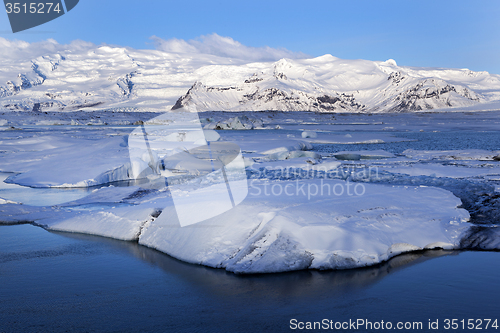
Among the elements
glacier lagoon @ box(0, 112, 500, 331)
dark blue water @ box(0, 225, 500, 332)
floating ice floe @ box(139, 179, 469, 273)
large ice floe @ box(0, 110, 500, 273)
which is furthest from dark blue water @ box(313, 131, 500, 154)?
dark blue water @ box(0, 225, 500, 332)

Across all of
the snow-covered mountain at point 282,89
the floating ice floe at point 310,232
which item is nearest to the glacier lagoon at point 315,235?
the floating ice floe at point 310,232

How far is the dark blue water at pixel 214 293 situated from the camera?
114 inches

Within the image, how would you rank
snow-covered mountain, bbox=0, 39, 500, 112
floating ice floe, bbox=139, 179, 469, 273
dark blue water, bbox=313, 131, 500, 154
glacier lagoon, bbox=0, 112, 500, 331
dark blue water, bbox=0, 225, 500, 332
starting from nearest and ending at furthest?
dark blue water, bbox=0, 225, 500, 332, glacier lagoon, bbox=0, 112, 500, 331, floating ice floe, bbox=139, 179, 469, 273, dark blue water, bbox=313, 131, 500, 154, snow-covered mountain, bbox=0, 39, 500, 112

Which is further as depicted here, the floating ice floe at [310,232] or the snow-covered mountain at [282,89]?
the snow-covered mountain at [282,89]

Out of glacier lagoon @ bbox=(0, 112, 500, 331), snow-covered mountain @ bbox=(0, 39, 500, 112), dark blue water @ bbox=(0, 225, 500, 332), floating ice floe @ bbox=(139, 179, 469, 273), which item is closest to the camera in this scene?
dark blue water @ bbox=(0, 225, 500, 332)

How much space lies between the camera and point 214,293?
3348mm

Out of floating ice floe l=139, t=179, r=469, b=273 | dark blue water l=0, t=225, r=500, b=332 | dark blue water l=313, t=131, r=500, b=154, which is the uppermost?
dark blue water l=313, t=131, r=500, b=154

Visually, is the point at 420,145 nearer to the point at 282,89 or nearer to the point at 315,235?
the point at 315,235

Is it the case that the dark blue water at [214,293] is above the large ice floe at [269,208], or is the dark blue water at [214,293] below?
below

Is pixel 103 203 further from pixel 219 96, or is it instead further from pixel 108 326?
pixel 219 96

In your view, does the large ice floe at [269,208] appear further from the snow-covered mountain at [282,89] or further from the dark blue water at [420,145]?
the snow-covered mountain at [282,89]

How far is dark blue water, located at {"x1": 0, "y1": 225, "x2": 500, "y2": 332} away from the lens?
290cm

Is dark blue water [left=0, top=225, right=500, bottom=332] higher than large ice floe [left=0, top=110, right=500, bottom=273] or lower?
lower

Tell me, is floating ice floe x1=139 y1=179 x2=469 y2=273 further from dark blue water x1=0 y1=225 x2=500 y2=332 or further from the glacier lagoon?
dark blue water x1=0 y1=225 x2=500 y2=332
